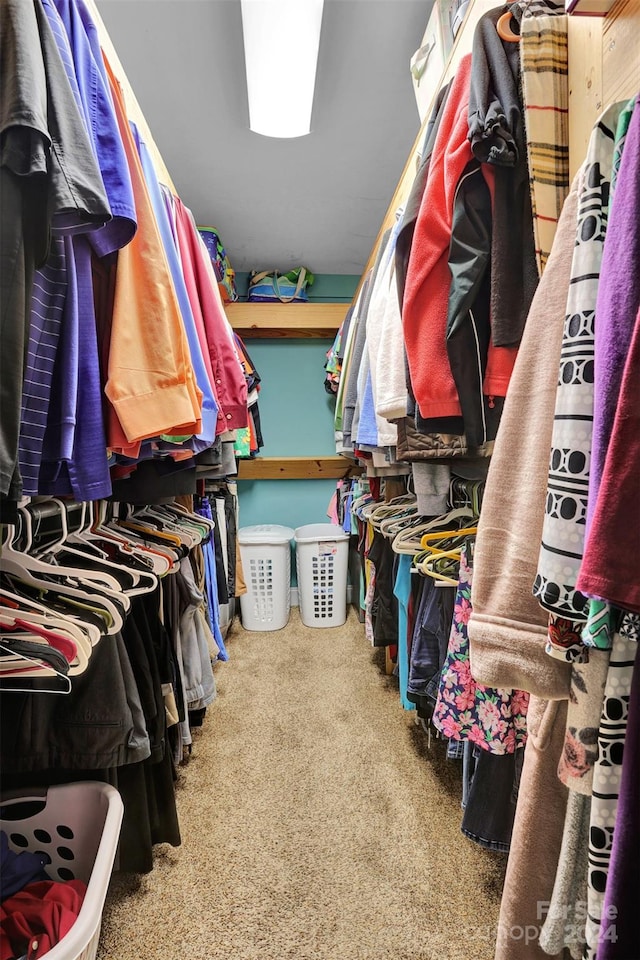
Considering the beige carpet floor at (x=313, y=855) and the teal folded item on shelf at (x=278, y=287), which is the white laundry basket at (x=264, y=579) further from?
the teal folded item on shelf at (x=278, y=287)

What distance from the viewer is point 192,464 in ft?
4.94

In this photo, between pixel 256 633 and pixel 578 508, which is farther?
pixel 256 633

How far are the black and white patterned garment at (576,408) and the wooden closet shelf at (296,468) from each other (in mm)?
2919

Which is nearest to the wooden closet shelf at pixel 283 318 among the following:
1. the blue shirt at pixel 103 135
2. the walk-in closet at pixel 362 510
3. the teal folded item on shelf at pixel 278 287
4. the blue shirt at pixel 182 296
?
the teal folded item on shelf at pixel 278 287

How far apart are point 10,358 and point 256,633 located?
260 cm

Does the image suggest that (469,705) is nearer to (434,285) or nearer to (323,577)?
(434,285)

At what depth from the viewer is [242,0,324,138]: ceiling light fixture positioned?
1337 millimetres

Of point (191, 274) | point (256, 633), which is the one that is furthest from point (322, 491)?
point (191, 274)

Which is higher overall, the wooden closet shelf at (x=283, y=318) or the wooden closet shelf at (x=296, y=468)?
the wooden closet shelf at (x=283, y=318)

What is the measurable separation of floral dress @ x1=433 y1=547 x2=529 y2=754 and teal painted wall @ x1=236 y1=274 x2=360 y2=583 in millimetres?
2326

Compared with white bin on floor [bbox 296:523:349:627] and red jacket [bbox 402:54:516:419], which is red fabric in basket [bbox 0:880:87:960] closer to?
red jacket [bbox 402:54:516:419]

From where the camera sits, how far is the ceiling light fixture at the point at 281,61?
134cm

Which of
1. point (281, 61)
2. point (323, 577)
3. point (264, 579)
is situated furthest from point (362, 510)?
point (281, 61)

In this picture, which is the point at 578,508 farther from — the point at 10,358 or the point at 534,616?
the point at 10,358
